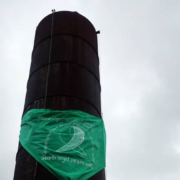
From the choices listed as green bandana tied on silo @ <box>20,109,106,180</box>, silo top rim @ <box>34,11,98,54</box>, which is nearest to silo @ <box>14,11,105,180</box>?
silo top rim @ <box>34,11,98,54</box>

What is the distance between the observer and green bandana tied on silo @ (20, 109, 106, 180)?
17.6 feet

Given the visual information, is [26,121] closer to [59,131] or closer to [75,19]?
[59,131]

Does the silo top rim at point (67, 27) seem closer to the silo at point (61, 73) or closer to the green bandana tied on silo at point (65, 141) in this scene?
the silo at point (61, 73)

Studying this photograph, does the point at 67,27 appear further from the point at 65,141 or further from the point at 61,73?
the point at 65,141

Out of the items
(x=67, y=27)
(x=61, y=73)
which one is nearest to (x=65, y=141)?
(x=61, y=73)

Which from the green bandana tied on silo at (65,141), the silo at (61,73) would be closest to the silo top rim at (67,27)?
the silo at (61,73)

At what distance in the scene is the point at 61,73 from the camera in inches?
277

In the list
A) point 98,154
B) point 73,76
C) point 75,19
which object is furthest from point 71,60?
point 98,154

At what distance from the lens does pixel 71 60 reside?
7402mm

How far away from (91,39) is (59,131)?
4.02m

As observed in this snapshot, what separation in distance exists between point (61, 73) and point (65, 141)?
206 cm

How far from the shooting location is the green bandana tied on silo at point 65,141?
5.37 m

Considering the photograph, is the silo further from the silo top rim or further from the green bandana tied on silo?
the green bandana tied on silo

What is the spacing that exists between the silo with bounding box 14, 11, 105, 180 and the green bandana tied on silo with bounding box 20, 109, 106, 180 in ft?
0.78
